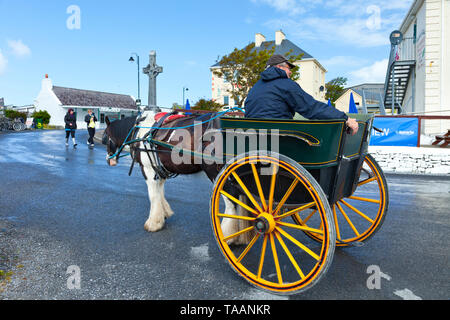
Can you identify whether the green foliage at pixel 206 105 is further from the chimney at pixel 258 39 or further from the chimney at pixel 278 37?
the chimney at pixel 278 37

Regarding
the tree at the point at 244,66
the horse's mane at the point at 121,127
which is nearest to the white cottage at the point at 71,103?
the tree at the point at 244,66

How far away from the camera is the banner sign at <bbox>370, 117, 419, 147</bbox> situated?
10.5 m

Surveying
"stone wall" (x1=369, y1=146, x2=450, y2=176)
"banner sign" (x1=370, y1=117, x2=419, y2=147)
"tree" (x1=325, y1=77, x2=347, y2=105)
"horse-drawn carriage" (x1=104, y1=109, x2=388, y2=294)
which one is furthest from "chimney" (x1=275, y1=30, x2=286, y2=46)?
"horse-drawn carriage" (x1=104, y1=109, x2=388, y2=294)

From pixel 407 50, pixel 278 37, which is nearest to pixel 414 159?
pixel 407 50

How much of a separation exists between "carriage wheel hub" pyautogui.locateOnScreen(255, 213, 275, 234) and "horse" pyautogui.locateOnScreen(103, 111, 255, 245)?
0.54 m

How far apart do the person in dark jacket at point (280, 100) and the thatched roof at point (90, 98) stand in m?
50.8

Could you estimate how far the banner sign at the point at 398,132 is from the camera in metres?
10.5

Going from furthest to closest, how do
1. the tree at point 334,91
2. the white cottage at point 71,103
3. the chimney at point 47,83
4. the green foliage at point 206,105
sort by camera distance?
the tree at point 334,91 → the chimney at point 47,83 → the white cottage at point 71,103 → the green foliage at point 206,105

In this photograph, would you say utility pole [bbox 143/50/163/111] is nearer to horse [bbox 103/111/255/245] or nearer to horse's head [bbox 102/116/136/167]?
horse's head [bbox 102/116/136/167]

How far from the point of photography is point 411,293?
9.05 feet

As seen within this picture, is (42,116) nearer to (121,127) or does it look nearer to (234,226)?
(121,127)
